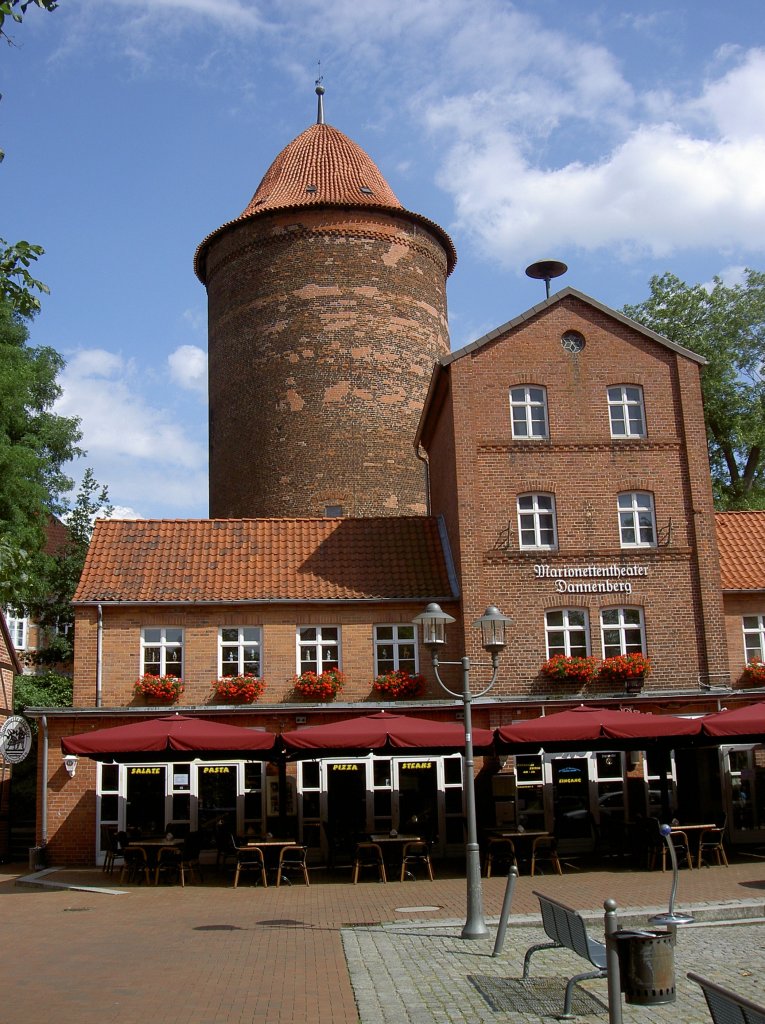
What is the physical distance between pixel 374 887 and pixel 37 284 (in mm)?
12522

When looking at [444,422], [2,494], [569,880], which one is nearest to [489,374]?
[444,422]

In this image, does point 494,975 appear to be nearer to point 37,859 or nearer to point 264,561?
point 37,859

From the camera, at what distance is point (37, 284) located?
33.2ft

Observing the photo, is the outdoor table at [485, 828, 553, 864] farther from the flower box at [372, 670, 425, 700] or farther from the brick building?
the flower box at [372, 670, 425, 700]

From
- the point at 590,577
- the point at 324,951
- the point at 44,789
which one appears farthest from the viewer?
the point at 590,577

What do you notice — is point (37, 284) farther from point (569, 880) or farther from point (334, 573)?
point (334, 573)

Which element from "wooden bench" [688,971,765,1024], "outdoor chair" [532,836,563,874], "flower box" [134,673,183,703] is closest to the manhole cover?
"wooden bench" [688,971,765,1024]

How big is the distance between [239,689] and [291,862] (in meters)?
5.04

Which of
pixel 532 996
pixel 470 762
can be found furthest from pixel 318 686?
pixel 532 996

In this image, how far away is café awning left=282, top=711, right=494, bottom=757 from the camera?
60.5ft

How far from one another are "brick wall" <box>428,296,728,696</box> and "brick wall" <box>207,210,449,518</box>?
7.53 meters

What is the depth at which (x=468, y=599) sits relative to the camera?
24.4 meters

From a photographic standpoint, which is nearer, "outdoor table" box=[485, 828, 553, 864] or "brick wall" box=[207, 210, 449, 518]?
"outdoor table" box=[485, 828, 553, 864]

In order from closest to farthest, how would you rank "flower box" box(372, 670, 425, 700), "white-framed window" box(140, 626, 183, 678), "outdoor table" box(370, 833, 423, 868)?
"outdoor table" box(370, 833, 423, 868) → "flower box" box(372, 670, 425, 700) → "white-framed window" box(140, 626, 183, 678)
